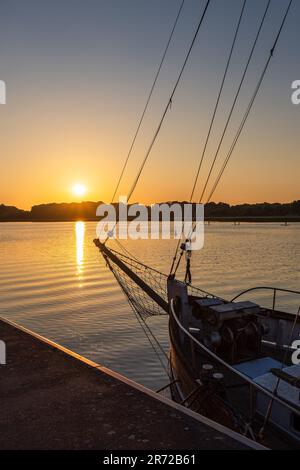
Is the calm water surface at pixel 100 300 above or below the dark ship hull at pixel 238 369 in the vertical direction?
below

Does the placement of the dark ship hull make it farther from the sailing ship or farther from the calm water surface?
the calm water surface

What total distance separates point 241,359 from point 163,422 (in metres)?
5.25

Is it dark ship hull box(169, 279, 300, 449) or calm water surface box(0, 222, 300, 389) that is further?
calm water surface box(0, 222, 300, 389)

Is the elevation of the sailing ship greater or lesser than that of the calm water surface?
greater

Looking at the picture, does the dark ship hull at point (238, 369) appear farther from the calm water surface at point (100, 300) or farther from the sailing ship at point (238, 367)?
the calm water surface at point (100, 300)

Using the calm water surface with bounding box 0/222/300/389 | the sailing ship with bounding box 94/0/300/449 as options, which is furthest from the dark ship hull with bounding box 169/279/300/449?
the calm water surface with bounding box 0/222/300/389

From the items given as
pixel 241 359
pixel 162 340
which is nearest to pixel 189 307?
pixel 241 359

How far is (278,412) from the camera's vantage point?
7.42 metres

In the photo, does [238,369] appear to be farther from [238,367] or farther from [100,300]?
[100,300]

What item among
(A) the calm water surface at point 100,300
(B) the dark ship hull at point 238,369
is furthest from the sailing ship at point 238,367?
(A) the calm water surface at point 100,300

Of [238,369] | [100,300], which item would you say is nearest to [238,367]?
[238,369]
